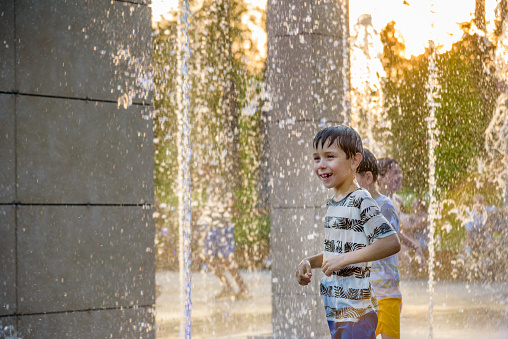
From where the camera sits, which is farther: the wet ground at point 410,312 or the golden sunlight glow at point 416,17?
the golden sunlight glow at point 416,17

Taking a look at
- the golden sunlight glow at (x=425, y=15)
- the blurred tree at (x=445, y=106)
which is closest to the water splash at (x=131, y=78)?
the golden sunlight glow at (x=425, y=15)

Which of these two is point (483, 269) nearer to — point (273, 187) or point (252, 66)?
point (273, 187)

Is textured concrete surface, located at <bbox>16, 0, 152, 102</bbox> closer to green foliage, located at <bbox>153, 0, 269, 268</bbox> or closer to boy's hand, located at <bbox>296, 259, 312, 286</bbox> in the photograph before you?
boy's hand, located at <bbox>296, 259, 312, 286</bbox>

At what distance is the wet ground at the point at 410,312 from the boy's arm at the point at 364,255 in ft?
11.7

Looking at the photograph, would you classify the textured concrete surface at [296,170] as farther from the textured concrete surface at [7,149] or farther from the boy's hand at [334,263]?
the boy's hand at [334,263]

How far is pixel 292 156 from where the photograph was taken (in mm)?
6840

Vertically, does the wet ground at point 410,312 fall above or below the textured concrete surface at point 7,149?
below

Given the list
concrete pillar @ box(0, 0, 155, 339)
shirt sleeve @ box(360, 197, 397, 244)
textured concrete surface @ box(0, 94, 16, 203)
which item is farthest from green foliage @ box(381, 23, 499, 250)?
shirt sleeve @ box(360, 197, 397, 244)

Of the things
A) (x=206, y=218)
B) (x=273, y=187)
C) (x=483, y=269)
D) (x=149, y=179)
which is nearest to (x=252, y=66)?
(x=206, y=218)

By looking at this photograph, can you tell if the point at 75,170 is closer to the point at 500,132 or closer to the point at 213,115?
the point at 500,132

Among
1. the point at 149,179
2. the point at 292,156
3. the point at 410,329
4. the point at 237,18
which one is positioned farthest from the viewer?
the point at 237,18

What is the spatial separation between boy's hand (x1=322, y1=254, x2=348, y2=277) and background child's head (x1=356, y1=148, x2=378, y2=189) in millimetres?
1258

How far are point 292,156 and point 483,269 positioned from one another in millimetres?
7811

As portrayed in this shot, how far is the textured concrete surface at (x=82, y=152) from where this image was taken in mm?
5172
